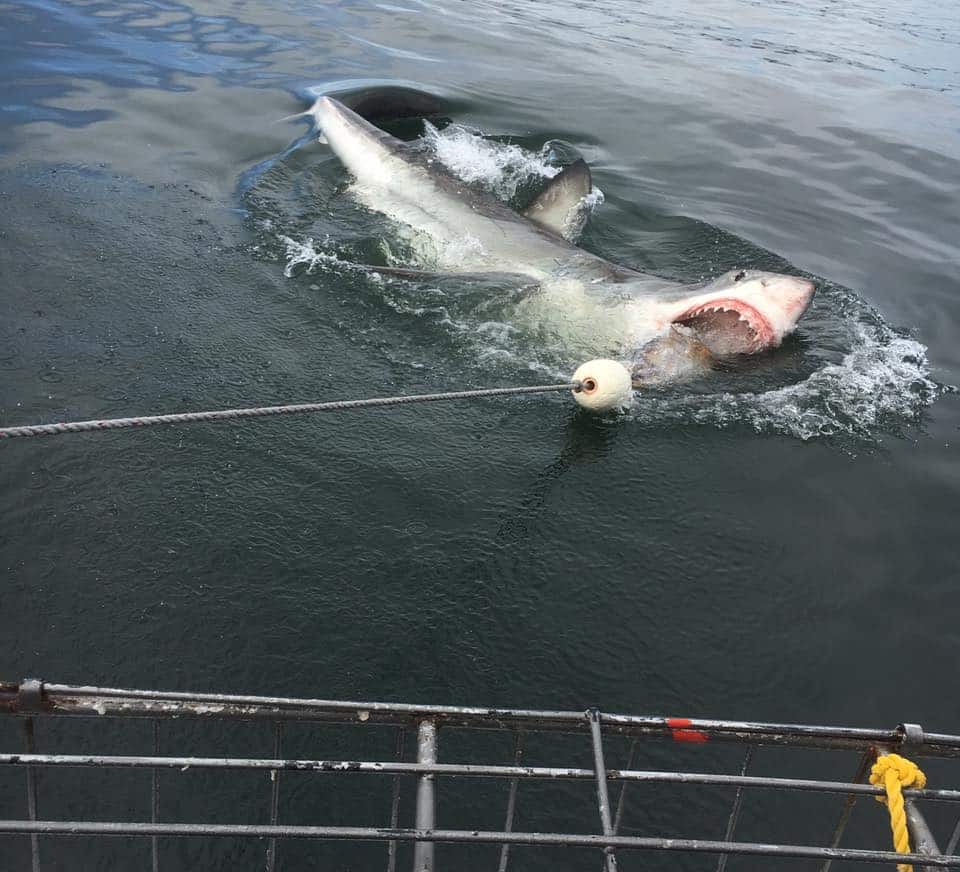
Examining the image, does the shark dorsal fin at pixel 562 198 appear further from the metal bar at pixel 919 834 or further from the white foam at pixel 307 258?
the metal bar at pixel 919 834

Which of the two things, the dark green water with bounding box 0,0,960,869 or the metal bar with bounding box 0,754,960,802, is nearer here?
the metal bar with bounding box 0,754,960,802

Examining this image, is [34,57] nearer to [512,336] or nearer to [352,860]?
[512,336]

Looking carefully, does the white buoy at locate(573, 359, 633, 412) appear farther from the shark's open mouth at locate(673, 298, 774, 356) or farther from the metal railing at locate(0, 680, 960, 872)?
the metal railing at locate(0, 680, 960, 872)

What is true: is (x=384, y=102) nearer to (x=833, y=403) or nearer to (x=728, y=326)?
(x=728, y=326)

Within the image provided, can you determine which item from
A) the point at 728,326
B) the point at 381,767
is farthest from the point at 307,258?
the point at 381,767

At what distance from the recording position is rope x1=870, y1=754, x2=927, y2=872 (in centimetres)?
202

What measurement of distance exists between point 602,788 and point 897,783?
2.52 ft

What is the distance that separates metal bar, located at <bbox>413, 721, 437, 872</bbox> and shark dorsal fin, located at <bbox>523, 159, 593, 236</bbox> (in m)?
5.28

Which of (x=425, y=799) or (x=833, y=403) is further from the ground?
(x=425, y=799)

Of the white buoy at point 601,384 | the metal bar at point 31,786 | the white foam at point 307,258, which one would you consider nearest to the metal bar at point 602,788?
the metal bar at point 31,786

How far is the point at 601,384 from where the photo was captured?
4449 millimetres

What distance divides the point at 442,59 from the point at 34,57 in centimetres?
552

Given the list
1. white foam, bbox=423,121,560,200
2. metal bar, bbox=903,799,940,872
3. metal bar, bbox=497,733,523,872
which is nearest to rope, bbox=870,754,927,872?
metal bar, bbox=903,799,940,872

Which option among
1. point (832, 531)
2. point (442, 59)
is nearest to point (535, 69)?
point (442, 59)
